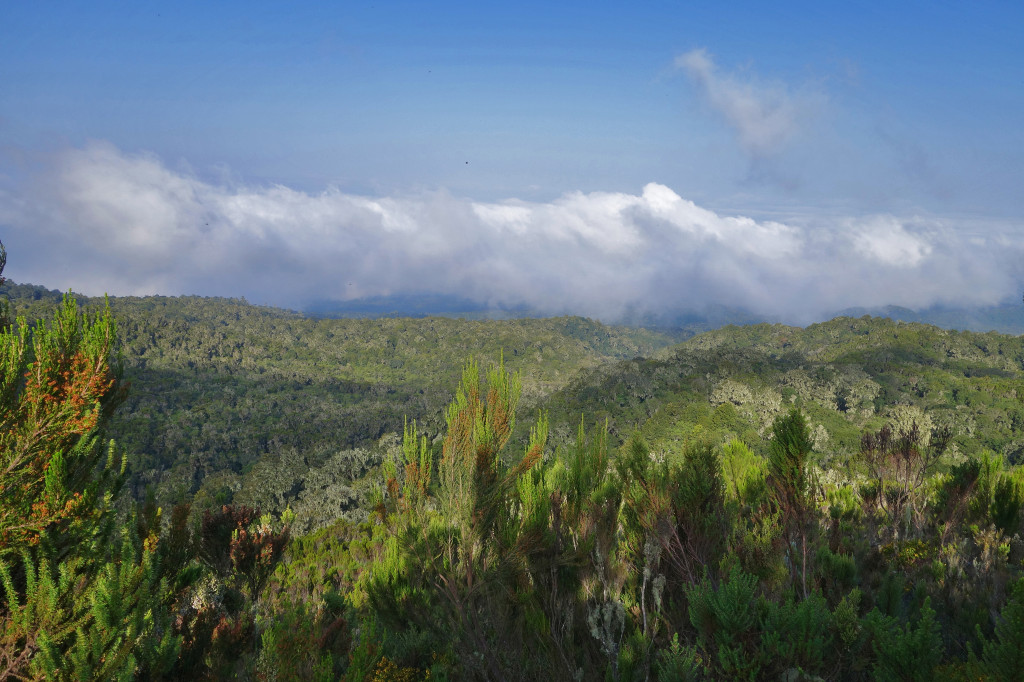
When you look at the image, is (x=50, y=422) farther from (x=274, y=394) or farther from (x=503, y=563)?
(x=274, y=394)

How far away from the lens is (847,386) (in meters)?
65.9

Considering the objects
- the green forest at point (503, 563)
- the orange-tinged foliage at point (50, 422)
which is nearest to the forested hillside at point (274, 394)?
the orange-tinged foliage at point (50, 422)

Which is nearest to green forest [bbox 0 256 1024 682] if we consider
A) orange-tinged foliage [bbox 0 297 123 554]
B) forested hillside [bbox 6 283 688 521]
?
orange-tinged foliage [bbox 0 297 123 554]

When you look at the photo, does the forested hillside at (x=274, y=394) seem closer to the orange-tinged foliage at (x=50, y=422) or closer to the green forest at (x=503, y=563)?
the orange-tinged foliage at (x=50, y=422)

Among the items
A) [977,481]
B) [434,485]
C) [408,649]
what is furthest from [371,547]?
[977,481]

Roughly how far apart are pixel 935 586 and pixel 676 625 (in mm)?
3948

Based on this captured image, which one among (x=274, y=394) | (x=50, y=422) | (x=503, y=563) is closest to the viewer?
(x=50, y=422)

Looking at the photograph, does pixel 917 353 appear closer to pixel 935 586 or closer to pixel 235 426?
pixel 935 586

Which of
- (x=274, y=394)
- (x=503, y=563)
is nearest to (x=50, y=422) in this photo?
(x=503, y=563)

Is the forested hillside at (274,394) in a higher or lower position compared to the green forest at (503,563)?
lower

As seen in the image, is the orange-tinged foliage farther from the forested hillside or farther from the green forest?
the forested hillside

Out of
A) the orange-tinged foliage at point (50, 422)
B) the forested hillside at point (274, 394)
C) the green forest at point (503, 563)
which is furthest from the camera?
the forested hillside at point (274, 394)

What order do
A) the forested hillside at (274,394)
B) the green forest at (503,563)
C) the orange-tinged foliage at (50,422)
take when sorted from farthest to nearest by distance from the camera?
1. the forested hillside at (274,394)
2. the orange-tinged foliage at (50,422)
3. the green forest at (503,563)

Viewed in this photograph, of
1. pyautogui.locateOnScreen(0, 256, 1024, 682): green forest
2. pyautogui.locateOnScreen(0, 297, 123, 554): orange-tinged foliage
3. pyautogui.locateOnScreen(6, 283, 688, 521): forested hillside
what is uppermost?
pyautogui.locateOnScreen(0, 297, 123, 554): orange-tinged foliage
